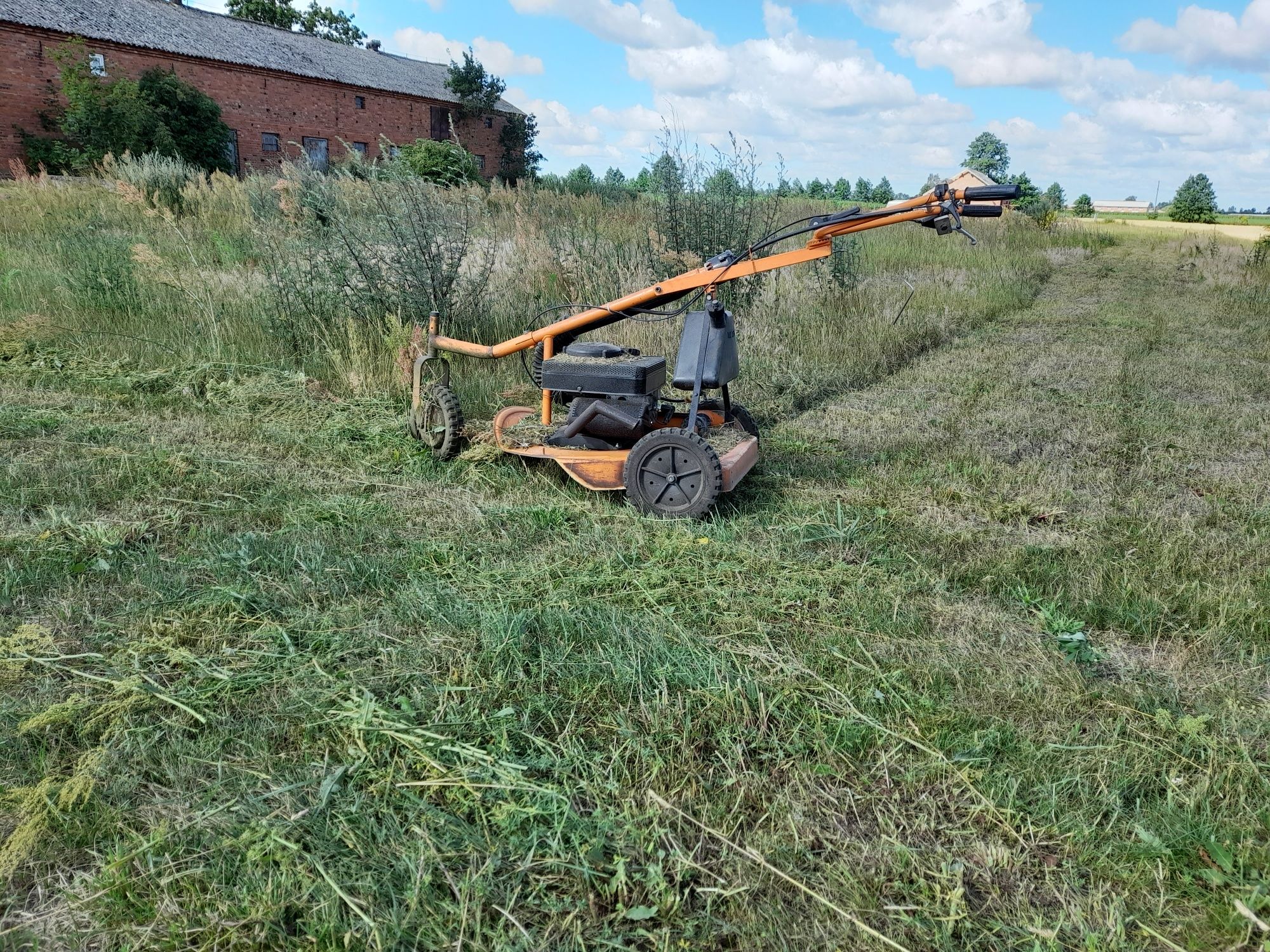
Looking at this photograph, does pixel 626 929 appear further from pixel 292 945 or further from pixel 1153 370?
pixel 1153 370

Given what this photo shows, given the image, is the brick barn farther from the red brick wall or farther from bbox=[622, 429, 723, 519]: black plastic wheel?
bbox=[622, 429, 723, 519]: black plastic wheel

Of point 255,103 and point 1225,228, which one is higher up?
point 255,103

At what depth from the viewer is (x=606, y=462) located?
458 centimetres

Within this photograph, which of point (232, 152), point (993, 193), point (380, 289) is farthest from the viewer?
point (232, 152)

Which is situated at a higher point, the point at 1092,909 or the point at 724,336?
the point at 724,336

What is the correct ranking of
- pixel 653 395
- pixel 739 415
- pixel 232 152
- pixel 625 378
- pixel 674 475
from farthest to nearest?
pixel 232 152, pixel 739 415, pixel 653 395, pixel 625 378, pixel 674 475

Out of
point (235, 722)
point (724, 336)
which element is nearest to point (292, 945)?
point (235, 722)

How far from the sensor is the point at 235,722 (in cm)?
264

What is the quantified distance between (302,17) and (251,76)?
1861 cm

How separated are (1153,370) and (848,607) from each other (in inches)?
269

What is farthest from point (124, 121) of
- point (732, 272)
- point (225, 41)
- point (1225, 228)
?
point (1225, 228)

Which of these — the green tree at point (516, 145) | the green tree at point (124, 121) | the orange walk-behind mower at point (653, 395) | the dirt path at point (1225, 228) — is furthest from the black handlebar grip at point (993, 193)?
the green tree at point (516, 145)

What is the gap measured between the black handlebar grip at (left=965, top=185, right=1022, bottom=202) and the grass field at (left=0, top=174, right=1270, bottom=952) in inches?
61.3

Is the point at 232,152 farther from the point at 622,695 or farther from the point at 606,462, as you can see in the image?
the point at 622,695
